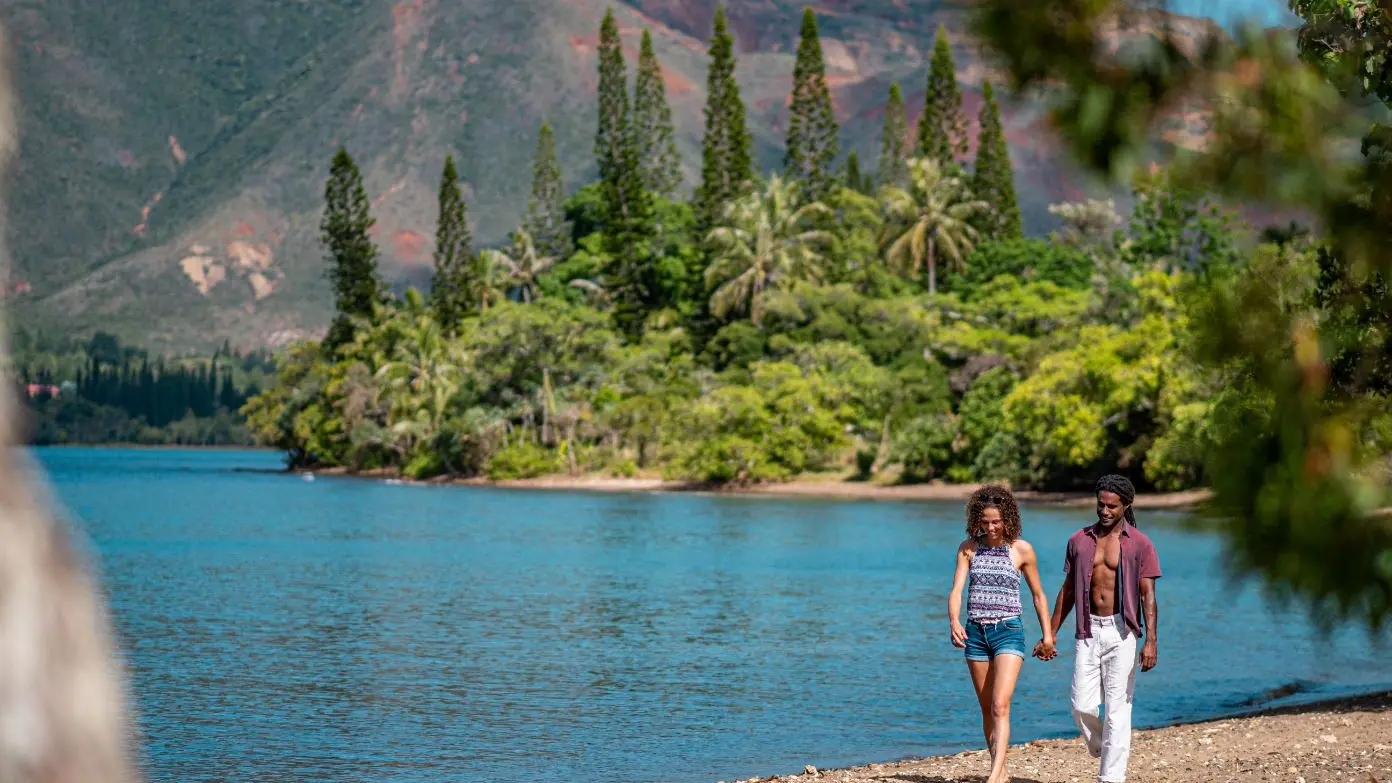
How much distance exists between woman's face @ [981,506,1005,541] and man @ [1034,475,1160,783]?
40cm

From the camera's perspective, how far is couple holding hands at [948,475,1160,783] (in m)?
9.15

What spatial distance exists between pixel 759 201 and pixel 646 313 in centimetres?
904

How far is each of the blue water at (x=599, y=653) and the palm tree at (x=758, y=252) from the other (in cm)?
3511

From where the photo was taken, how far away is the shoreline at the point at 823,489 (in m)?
53.1

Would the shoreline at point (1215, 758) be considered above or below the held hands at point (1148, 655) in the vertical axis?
below

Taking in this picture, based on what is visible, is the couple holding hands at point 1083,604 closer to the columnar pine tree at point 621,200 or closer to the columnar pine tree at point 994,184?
the columnar pine tree at point 621,200

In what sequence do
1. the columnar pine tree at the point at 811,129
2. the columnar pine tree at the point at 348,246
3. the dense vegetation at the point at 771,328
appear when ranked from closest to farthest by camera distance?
the dense vegetation at the point at 771,328 < the columnar pine tree at the point at 811,129 < the columnar pine tree at the point at 348,246

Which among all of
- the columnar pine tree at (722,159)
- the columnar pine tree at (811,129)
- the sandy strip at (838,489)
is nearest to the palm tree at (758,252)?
the columnar pine tree at (722,159)

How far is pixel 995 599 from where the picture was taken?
9.20m

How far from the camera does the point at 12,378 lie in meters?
1.89

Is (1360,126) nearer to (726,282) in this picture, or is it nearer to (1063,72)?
(1063,72)

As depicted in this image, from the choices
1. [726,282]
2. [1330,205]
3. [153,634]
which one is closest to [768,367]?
[726,282]

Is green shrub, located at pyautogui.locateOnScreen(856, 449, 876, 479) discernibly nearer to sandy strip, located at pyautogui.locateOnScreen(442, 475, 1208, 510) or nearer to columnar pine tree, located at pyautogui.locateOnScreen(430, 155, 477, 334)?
sandy strip, located at pyautogui.locateOnScreen(442, 475, 1208, 510)

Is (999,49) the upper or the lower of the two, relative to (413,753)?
upper
